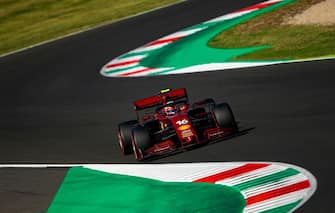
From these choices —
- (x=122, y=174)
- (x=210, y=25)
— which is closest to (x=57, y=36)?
(x=210, y=25)

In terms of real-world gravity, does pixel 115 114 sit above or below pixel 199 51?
above

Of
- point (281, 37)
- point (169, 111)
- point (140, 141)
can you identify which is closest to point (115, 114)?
point (169, 111)

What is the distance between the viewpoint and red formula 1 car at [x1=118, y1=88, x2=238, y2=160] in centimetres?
1345

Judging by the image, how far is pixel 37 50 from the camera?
96.7 ft

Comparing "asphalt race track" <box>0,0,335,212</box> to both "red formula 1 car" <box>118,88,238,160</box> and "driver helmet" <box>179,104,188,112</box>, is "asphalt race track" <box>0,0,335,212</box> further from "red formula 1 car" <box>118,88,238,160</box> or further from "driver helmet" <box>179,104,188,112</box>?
"driver helmet" <box>179,104,188,112</box>

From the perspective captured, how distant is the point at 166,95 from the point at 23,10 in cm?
A: 2575

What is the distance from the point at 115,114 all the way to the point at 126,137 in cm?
347

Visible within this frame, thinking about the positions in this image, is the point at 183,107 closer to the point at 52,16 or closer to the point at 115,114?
the point at 115,114

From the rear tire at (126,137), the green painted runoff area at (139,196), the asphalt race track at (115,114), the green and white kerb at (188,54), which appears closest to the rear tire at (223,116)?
the asphalt race track at (115,114)

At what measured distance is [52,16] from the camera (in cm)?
3638

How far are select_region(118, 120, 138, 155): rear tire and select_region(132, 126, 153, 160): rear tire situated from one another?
466 millimetres

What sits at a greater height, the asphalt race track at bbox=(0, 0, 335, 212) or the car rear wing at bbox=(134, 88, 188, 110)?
the car rear wing at bbox=(134, 88, 188, 110)

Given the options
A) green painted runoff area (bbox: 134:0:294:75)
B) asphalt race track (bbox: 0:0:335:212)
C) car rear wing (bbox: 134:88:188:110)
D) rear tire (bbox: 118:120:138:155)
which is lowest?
green painted runoff area (bbox: 134:0:294:75)

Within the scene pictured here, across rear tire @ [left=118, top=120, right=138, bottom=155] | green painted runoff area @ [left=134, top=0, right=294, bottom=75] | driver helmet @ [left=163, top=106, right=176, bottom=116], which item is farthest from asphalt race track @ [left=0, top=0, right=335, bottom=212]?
green painted runoff area @ [left=134, top=0, right=294, bottom=75]
